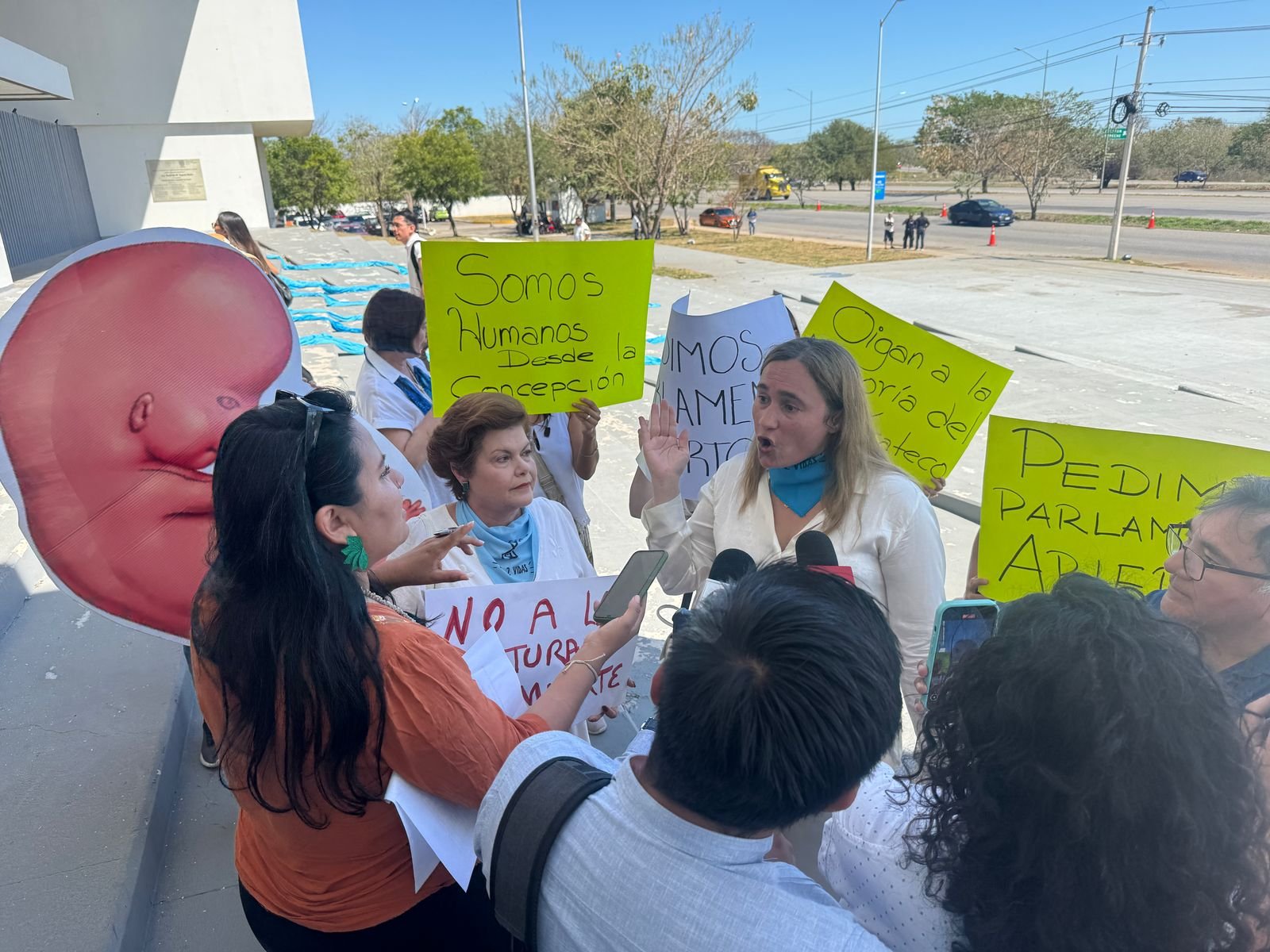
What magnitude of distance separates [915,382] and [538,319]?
139cm

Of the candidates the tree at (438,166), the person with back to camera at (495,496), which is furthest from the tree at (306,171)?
the person with back to camera at (495,496)

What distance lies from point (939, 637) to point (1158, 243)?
32.0m

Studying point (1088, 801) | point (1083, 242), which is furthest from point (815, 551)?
point (1083, 242)

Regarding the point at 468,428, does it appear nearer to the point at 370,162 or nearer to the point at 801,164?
the point at 370,162

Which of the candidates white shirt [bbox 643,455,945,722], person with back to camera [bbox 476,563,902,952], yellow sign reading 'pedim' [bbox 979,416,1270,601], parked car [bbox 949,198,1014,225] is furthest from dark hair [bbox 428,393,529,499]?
parked car [bbox 949,198,1014,225]

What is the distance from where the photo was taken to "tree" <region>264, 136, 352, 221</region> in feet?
140

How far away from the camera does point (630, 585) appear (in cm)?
174

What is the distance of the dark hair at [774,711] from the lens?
0.92 m

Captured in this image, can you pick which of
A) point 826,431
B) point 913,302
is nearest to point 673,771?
point 826,431

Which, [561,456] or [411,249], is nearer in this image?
[561,456]

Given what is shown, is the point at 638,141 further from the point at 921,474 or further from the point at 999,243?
the point at 921,474

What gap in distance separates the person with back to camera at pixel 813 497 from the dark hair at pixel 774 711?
1.09m

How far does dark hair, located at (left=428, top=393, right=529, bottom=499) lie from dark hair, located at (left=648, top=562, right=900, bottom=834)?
61.1 inches

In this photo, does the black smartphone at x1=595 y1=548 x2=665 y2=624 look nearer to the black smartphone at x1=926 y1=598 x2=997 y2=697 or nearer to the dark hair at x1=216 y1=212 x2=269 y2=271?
the black smartphone at x1=926 y1=598 x2=997 y2=697
